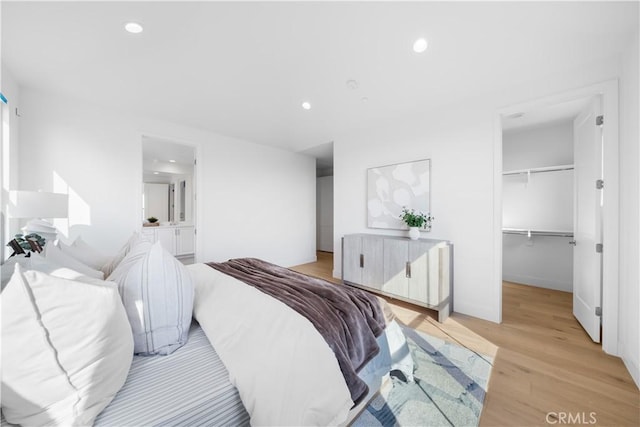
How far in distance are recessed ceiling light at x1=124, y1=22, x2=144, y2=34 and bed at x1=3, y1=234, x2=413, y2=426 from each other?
172 centimetres

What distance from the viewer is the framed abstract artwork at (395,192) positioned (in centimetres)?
321

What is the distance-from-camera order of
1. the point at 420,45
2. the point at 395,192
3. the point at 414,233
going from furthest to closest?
1. the point at 395,192
2. the point at 414,233
3. the point at 420,45

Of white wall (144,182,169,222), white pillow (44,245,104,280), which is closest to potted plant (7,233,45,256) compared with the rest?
white pillow (44,245,104,280)

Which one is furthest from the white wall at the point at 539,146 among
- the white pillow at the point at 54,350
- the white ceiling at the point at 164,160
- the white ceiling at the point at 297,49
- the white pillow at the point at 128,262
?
the white ceiling at the point at 164,160

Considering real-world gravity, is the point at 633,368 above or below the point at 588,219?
below

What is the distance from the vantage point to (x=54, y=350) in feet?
2.20

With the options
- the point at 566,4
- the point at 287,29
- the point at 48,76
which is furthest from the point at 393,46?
the point at 48,76

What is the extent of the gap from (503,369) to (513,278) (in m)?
2.77

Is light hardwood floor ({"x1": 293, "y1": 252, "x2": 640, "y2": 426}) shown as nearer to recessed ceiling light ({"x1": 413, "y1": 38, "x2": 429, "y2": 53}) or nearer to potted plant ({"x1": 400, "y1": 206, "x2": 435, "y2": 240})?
potted plant ({"x1": 400, "y1": 206, "x2": 435, "y2": 240})

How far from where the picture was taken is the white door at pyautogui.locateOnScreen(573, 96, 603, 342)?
7.13ft

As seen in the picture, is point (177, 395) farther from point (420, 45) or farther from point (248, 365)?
point (420, 45)

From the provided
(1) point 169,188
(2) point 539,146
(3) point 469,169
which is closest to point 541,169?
(2) point 539,146

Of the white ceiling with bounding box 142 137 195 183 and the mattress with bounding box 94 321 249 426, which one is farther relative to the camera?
the white ceiling with bounding box 142 137 195 183

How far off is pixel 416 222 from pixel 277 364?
260cm
